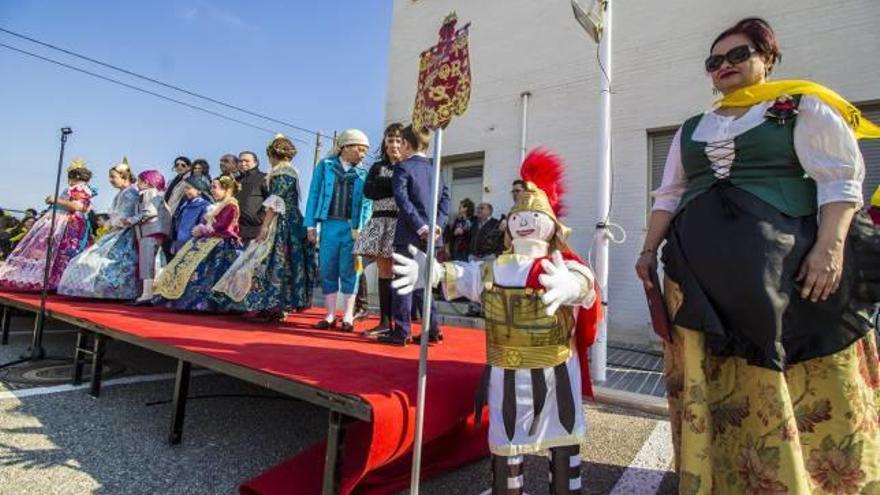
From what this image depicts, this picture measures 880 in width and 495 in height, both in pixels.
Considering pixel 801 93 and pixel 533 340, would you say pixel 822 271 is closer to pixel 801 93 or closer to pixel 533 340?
pixel 801 93

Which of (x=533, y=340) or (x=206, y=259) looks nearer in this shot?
(x=533, y=340)

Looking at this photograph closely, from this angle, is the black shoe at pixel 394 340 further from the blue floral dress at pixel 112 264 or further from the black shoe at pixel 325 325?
the blue floral dress at pixel 112 264

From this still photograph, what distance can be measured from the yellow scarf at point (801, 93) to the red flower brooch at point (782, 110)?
32 millimetres

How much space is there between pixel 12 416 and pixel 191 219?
8.40 ft

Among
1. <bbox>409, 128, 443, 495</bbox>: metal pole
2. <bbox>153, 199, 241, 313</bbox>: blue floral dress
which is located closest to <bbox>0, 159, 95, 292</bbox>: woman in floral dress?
<bbox>153, 199, 241, 313</bbox>: blue floral dress

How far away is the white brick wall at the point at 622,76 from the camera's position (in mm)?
5578

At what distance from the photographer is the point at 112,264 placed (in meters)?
5.39

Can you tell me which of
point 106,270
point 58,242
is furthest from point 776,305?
point 58,242

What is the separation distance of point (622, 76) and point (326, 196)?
16.9 feet

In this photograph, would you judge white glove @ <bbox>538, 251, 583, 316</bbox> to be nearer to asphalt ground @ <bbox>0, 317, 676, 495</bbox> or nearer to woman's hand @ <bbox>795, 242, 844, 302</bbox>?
woman's hand @ <bbox>795, 242, 844, 302</bbox>

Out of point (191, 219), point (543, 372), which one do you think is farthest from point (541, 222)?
point (191, 219)

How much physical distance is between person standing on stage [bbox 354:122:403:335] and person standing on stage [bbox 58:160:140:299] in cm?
354

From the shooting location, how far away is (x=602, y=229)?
13.5 ft

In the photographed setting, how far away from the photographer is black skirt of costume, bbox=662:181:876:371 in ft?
5.14
